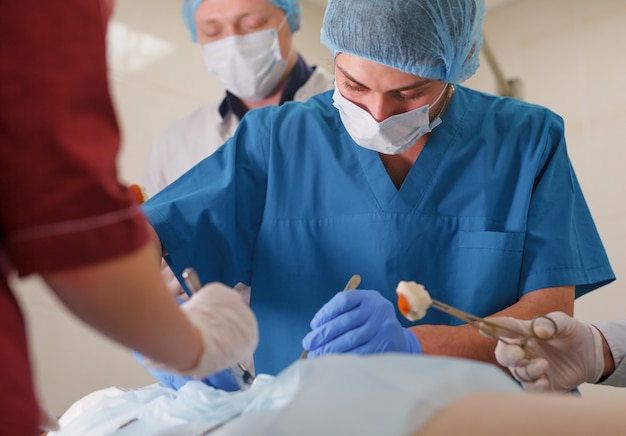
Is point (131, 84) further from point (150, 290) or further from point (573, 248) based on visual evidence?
point (150, 290)

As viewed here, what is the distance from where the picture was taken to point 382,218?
5.57ft

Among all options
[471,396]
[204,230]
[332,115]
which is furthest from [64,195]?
[332,115]

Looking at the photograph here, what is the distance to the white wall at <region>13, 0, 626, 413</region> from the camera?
312cm

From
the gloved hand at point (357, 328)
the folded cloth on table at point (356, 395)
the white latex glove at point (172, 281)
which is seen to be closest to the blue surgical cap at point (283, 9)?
the white latex glove at point (172, 281)

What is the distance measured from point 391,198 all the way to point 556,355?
476mm

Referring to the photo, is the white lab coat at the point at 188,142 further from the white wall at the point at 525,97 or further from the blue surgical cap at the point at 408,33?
the blue surgical cap at the point at 408,33

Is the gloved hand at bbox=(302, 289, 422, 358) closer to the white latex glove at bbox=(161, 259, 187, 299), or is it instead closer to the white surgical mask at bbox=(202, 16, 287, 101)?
the white latex glove at bbox=(161, 259, 187, 299)

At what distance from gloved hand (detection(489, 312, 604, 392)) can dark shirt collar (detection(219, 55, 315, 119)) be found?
140 centimetres

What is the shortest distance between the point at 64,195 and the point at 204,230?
38.3 inches

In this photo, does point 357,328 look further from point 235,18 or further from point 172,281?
point 235,18

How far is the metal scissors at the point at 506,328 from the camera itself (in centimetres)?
127

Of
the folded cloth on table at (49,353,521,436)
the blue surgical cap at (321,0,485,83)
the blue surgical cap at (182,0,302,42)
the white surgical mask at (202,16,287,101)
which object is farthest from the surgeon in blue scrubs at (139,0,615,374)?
the blue surgical cap at (182,0,302,42)

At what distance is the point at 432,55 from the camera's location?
1.60 metres

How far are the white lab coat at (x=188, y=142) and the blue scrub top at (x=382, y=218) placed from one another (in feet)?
3.03
